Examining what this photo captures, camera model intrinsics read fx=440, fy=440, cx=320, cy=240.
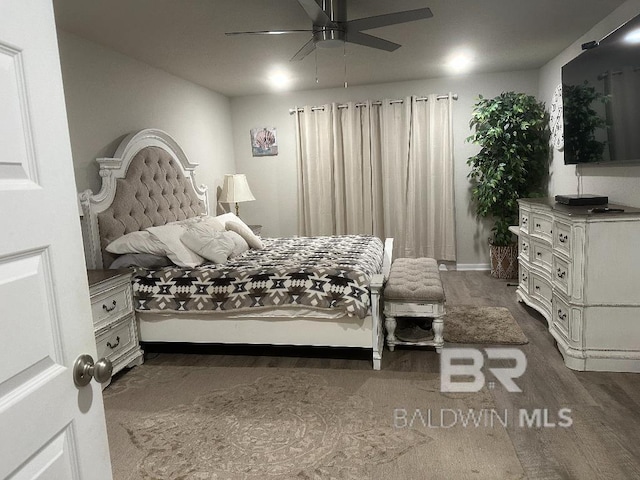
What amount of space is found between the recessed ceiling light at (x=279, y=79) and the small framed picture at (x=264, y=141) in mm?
633

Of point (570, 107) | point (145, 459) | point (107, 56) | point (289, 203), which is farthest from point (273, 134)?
point (145, 459)

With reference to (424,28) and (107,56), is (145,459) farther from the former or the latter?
(424,28)

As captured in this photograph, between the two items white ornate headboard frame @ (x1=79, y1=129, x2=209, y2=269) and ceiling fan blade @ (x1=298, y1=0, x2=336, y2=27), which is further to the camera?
white ornate headboard frame @ (x1=79, y1=129, x2=209, y2=269)

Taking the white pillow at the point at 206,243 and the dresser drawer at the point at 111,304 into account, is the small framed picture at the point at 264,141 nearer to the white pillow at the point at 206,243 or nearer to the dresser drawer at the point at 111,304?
the white pillow at the point at 206,243

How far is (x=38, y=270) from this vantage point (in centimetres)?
80

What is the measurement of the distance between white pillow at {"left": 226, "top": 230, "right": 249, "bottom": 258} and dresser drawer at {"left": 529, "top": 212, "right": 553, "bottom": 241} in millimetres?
2404

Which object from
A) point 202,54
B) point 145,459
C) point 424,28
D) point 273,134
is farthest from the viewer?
point 273,134

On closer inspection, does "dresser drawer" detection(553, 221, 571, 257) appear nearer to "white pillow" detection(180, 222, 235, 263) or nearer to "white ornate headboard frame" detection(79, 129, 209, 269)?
"white pillow" detection(180, 222, 235, 263)

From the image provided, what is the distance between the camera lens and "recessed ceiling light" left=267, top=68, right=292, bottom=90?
14.9 feet

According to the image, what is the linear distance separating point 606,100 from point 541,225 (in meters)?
0.97

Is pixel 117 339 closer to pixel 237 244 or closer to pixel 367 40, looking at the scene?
pixel 237 244

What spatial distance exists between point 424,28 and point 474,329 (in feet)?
7.69

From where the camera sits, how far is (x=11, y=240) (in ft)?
2.39

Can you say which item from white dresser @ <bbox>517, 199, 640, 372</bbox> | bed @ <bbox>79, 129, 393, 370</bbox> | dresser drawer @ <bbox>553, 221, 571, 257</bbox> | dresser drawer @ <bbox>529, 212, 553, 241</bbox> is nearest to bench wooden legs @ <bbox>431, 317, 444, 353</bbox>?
bed @ <bbox>79, 129, 393, 370</bbox>
